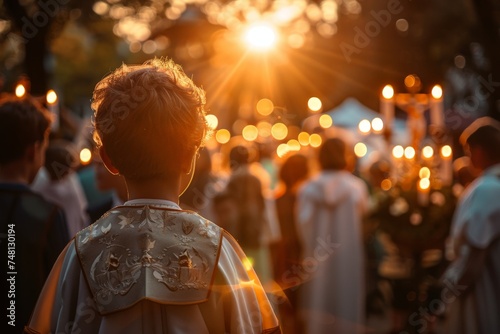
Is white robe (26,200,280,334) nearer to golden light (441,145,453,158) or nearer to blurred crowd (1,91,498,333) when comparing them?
blurred crowd (1,91,498,333)

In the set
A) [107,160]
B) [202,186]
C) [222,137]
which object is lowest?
[107,160]

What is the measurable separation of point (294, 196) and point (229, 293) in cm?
676

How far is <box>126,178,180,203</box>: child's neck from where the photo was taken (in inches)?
113

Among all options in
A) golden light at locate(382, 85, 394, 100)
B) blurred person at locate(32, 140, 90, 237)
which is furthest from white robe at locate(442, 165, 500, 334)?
blurred person at locate(32, 140, 90, 237)

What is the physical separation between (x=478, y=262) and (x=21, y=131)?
3.79 meters

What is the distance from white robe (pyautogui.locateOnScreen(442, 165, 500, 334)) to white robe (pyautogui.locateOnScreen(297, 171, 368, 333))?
8.55 ft

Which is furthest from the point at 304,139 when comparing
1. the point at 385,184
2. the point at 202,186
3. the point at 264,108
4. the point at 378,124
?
the point at 264,108

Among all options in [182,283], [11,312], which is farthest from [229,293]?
[11,312]

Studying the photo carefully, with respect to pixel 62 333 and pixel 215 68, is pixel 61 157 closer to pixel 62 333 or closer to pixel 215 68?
pixel 62 333

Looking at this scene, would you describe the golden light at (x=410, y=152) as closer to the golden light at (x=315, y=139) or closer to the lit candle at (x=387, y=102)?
the lit candle at (x=387, y=102)

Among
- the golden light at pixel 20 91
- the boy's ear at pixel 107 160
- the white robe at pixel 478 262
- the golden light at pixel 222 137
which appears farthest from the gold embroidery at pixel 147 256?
the golden light at pixel 222 137

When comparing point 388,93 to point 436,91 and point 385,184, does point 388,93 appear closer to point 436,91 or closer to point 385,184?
point 436,91

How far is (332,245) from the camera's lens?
9.61m

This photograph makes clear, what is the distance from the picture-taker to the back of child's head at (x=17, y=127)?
410 cm
